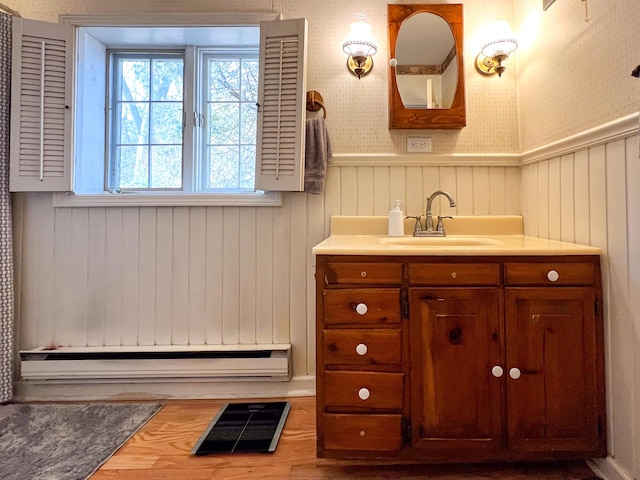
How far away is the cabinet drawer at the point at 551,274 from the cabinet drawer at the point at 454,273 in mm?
56

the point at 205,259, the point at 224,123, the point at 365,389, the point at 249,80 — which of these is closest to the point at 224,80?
the point at 249,80

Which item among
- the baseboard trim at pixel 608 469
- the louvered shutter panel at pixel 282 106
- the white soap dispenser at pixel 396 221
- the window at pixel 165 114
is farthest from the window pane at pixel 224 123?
the baseboard trim at pixel 608 469

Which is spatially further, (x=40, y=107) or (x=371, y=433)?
(x=40, y=107)

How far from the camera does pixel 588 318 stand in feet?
3.75

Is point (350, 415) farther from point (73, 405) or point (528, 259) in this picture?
point (73, 405)

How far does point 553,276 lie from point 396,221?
70 centimetres

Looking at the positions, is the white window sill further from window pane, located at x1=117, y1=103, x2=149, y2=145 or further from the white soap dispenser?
the white soap dispenser

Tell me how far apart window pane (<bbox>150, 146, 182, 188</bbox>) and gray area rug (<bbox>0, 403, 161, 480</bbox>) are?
1.16 metres

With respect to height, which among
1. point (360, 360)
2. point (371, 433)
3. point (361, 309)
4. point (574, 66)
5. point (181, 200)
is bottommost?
point (371, 433)

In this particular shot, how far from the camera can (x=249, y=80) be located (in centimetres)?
199

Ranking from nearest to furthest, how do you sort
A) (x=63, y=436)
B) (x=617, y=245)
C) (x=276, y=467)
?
(x=617, y=245) < (x=276, y=467) < (x=63, y=436)

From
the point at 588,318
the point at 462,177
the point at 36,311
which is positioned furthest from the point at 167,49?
the point at 588,318

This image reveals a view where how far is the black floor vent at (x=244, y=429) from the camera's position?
1353 mm

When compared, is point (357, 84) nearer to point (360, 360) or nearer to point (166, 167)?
point (166, 167)
